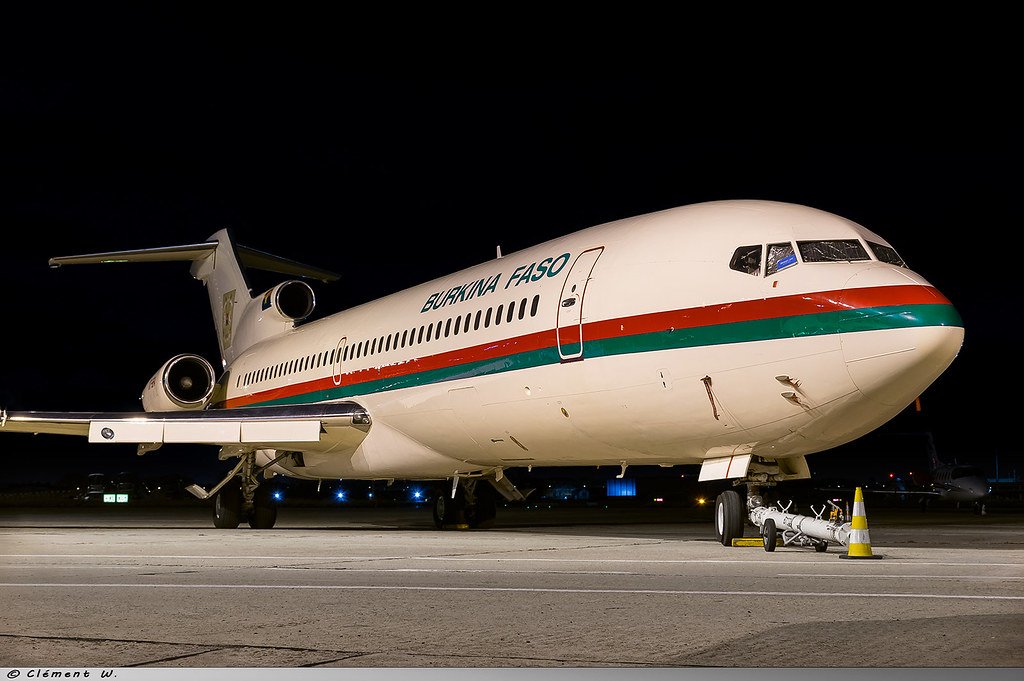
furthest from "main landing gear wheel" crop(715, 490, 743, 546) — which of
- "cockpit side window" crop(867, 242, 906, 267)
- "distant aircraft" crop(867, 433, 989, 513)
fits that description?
"distant aircraft" crop(867, 433, 989, 513)

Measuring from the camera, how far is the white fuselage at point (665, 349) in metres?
11.5

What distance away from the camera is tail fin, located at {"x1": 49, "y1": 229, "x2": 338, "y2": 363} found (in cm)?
2970

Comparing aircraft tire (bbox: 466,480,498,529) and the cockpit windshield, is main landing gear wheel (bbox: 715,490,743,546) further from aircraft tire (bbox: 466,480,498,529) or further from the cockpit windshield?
aircraft tire (bbox: 466,480,498,529)

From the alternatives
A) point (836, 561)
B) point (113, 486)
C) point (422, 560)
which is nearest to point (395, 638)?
point (422, 560)

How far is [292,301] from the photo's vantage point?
1070 inches

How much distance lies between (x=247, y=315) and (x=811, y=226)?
1930 centimetres

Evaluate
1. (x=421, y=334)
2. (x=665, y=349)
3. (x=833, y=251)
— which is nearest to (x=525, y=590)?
(x=665, y=349)

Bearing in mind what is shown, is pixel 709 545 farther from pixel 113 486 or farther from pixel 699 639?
pixel 113 486

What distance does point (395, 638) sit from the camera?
625cm

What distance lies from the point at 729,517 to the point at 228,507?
12610 mm

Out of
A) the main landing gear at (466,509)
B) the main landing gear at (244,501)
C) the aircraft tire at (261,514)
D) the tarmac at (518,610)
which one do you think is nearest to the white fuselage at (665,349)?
the tarmac at (518,610)

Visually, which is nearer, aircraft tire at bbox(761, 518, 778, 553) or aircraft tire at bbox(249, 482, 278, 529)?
aircraft tire at bbox(761, 518, 778, 553)

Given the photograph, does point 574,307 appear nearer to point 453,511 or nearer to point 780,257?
point 780,257

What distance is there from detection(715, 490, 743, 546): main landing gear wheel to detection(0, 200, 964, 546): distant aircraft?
0.03 meters
